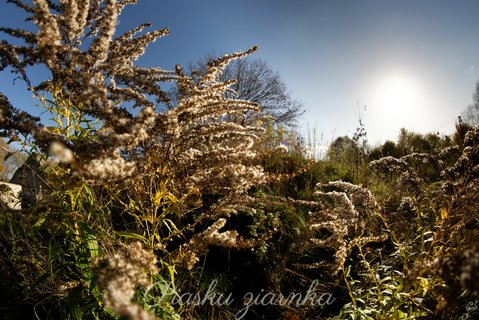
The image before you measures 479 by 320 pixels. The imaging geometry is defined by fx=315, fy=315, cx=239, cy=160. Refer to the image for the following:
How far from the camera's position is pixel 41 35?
3.51ft

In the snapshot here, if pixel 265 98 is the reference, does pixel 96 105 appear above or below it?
below

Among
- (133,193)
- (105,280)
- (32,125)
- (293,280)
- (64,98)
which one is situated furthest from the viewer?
(293,280)

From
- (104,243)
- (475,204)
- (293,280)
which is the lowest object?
(293,280)

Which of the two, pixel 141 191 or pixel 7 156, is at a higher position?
pixel 7 156

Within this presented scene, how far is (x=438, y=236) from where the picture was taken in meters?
1.73

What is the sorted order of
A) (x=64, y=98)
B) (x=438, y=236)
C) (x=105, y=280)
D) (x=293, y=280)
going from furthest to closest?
(x=293, y=280) < (x=438, y=236) < (x=64, y=98) < (x=105, y=280)

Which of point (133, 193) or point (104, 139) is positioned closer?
point (104, 139)

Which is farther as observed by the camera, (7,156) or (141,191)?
(7,156)

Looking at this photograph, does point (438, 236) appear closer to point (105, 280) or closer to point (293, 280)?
point (293, 280)

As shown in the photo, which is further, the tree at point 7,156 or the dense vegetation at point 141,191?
the tree at point 7,156

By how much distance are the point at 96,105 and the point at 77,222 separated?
64 cm

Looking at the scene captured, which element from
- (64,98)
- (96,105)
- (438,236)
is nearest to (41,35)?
(96,105)

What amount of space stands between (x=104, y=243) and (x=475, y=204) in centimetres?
197

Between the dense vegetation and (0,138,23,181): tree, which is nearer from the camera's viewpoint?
the dense vegetation
